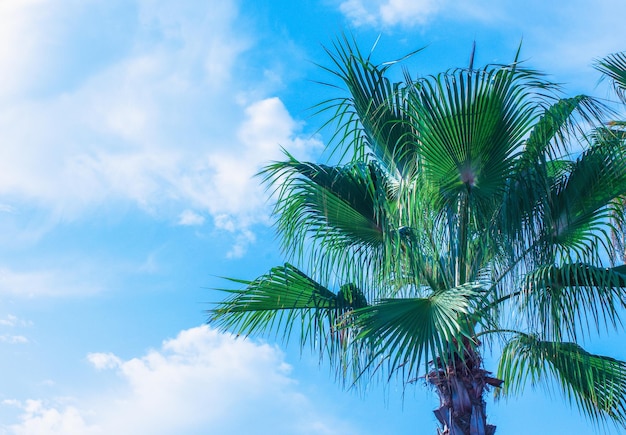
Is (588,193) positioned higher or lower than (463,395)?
higher

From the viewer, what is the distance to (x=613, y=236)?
7371mm

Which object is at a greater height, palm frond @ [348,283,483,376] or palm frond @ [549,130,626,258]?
palm frond @ [549,130,626,258]

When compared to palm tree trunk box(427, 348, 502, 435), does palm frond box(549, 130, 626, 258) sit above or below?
above

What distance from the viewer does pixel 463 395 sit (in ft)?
19.4

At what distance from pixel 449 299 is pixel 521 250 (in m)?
1.13

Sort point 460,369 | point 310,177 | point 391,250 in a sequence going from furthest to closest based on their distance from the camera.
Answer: point 310,177, point 391,250, point 460,369

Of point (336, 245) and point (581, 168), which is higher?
point (581, 168)

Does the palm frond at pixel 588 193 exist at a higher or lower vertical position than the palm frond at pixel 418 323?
higher

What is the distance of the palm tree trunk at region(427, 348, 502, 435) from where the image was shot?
5.85m

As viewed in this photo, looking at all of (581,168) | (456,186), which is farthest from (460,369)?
(581,168)

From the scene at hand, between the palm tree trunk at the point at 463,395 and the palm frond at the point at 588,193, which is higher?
the palm frond at the point at 588,193

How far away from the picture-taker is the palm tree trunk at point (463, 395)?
585cm

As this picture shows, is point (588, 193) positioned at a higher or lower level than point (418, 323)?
higher

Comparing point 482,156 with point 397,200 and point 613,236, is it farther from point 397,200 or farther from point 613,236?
point 613,236
